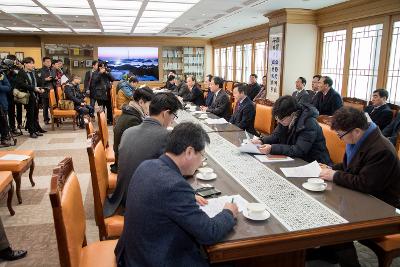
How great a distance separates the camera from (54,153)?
5.21m

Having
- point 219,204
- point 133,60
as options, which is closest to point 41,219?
point 219,204

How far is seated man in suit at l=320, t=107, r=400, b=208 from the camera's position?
1.75 metres

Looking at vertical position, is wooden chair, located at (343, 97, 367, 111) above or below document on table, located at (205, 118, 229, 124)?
above

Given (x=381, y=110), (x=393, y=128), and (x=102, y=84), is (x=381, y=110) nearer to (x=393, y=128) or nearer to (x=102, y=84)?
(x=393, y=128)

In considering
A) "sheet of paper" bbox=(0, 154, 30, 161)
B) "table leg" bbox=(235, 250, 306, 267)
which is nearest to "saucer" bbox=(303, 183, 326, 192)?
"table leg" bbox=(235, 250, 306, 267)

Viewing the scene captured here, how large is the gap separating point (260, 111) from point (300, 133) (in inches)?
69.6

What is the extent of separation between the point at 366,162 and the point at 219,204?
2.86 ft

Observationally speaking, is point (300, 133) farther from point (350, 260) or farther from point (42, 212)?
point (42, 212)

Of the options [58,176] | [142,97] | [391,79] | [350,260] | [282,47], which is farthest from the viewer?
[282,47]

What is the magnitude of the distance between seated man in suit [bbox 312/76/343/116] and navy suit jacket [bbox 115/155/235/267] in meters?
4.86

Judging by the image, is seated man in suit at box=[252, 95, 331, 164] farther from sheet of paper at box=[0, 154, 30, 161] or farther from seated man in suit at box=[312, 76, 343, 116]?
seated man in suit at box=[312, 76, 343, 116]

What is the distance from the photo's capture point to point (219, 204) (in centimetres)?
160

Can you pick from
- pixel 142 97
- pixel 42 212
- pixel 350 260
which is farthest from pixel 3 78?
pixel 350 260

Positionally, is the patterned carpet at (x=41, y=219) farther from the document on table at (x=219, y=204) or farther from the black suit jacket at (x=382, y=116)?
the black suit jacket at (x=382, y=116)
